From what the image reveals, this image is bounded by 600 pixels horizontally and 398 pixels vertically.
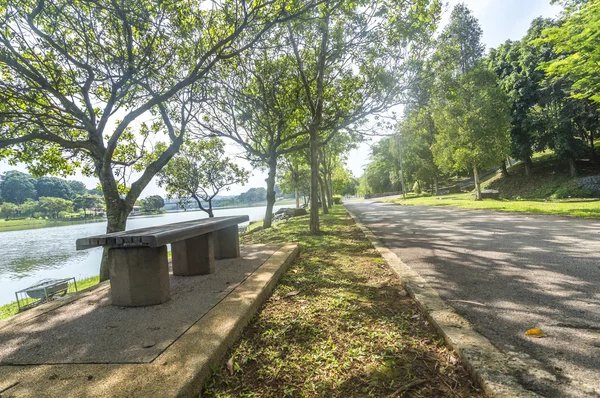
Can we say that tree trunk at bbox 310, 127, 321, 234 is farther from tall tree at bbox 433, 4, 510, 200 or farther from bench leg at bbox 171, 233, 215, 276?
tall tree at bbox 433, 4, 510, 200

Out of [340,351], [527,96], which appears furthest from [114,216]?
[527,96]

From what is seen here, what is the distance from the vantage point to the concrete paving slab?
63.2 inches

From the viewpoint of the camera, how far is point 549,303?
280 cm

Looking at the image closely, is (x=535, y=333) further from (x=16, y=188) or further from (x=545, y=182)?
(x=16, y=188)

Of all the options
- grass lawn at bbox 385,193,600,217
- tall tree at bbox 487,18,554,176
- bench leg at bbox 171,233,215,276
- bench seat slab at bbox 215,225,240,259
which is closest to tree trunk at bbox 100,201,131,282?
bench seat slab at bbox 215,225,240,259

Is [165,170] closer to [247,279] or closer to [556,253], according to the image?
[247,279]

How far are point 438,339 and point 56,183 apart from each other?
99779 millimetres

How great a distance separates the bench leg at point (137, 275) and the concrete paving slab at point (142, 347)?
123 mm

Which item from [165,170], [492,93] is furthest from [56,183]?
[492,93]

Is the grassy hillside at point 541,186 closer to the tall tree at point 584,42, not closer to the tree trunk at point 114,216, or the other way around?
the tall tree at point 584,42

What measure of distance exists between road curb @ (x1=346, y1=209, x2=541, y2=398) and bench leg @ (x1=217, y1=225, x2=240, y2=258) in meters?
3.07

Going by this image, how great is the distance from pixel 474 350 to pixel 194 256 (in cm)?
349

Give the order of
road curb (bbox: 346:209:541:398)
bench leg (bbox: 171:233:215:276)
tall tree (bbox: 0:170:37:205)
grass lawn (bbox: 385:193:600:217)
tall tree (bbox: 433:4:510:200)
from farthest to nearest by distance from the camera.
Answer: tall tree (bbox: 0:170:37:205) < tall tree (bbox: 433:4:510:200) < grass lawn (bbox: 385:193:600:217) < bench leg (bbox: 171:233:215:276) < road curb (bbox: 346:209:541:398)

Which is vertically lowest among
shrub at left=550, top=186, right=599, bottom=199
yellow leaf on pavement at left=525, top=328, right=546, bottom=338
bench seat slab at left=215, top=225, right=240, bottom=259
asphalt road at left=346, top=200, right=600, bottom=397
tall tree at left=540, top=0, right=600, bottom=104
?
shrub at left=550, top=186, right=599, bottom=199
